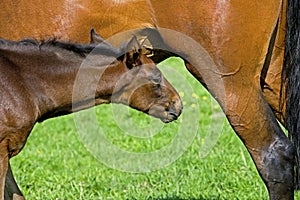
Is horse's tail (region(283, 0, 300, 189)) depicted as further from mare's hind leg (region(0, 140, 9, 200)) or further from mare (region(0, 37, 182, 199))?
mare's hind leg (region(0, 140, 9, 200))

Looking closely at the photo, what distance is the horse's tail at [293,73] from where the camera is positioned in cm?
479

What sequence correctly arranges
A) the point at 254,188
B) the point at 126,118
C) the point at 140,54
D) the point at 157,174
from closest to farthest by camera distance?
the point at 140,54, the point at 254,188, the point at 157,174, the point at 126,118

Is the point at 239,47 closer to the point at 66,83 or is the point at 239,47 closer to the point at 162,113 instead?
the point at 162,113

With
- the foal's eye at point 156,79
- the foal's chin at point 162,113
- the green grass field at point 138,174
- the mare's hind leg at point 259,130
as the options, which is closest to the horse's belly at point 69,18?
the foal's eye at point 156,79

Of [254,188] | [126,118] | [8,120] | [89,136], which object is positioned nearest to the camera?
[8,120]

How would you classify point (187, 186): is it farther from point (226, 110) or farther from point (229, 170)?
point (226, 110)

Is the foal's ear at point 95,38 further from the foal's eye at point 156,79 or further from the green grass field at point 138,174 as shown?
the green grass field at point 138,174

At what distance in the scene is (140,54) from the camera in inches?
192

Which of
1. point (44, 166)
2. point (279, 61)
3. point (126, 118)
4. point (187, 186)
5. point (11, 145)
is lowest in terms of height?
point (126, 118)

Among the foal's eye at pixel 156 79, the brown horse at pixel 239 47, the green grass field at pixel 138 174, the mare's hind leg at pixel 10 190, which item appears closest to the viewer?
the brown horse at pixel 239 47

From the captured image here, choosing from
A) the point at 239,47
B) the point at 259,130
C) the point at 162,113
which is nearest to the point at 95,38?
the point at 162,113

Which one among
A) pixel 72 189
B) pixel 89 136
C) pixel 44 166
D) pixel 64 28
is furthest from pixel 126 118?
pixel 64 28

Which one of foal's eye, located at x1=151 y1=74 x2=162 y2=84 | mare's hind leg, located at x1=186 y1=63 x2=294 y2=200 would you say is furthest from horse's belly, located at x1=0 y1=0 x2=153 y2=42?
mare's hind leg, located at x1=186 y1=63 x2=294 y2=200

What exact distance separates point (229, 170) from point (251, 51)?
7.57ft
